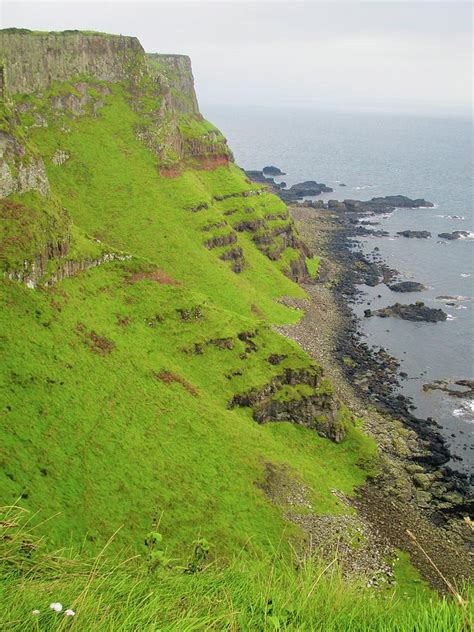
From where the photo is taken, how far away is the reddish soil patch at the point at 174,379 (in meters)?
61.7

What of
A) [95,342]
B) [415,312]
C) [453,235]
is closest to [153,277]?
[95,342]

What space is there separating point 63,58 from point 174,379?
80.3 metres

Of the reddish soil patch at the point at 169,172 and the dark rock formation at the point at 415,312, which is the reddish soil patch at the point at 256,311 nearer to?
the dark rock formation at the point at 415,312

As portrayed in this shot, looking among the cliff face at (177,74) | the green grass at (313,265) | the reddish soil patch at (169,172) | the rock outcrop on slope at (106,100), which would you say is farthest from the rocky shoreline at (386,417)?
the cliff face at (177,74)

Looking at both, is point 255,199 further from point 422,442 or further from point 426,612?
point 426,612

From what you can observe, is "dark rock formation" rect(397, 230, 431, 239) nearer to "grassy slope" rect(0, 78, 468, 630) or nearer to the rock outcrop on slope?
the rock outcrop on slope

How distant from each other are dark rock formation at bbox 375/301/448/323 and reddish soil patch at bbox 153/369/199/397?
223 ft

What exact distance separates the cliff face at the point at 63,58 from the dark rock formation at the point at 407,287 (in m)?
77.7

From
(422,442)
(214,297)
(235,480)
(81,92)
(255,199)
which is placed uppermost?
(81,92)

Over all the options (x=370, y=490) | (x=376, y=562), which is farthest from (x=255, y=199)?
(x=376, y=562)

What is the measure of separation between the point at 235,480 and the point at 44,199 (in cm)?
4046

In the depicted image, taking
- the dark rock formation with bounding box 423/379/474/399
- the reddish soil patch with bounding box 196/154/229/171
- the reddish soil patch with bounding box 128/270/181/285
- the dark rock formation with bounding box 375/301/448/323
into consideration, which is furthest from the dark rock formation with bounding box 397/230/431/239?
the reddish soil patch with bounding box 128/270/181/285

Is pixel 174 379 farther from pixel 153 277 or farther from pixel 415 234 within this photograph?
pixel 415 234

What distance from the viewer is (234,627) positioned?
27.2 feet
